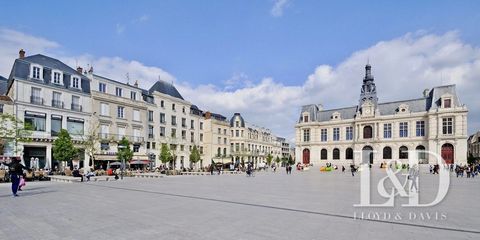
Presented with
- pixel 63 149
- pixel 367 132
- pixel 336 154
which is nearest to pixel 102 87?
pixel 63 149

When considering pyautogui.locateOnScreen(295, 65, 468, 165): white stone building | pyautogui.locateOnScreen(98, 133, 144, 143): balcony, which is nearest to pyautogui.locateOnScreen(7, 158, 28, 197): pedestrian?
pyautogui.locateOnScreen(98, 133, 144, 143): balcony

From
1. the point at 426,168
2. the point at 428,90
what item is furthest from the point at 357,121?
the point at 426,168

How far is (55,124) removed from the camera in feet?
113

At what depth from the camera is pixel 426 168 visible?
47.9m

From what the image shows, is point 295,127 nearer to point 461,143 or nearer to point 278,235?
point 461,143

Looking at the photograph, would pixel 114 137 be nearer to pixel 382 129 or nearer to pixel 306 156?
pixel 306 156

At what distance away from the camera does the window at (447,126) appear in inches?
2173

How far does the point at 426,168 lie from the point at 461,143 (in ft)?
36.8

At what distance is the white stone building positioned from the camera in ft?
181

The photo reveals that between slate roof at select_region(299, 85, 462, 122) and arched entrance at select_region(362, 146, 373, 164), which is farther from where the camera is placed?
arched entrance at select_region(362, 146, 373, 164)

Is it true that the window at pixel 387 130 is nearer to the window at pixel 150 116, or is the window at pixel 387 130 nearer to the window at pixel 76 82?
the window at pixel 150 116

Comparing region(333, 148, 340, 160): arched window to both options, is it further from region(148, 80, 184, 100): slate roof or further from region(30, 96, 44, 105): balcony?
region(30, 96, 44, 105): balcony

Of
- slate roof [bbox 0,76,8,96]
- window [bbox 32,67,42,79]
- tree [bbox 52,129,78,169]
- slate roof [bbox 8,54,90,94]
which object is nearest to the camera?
tree [bbox 52,129,78,169]

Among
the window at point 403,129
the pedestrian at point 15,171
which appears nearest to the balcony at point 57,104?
the pedestrian at point 15,171
